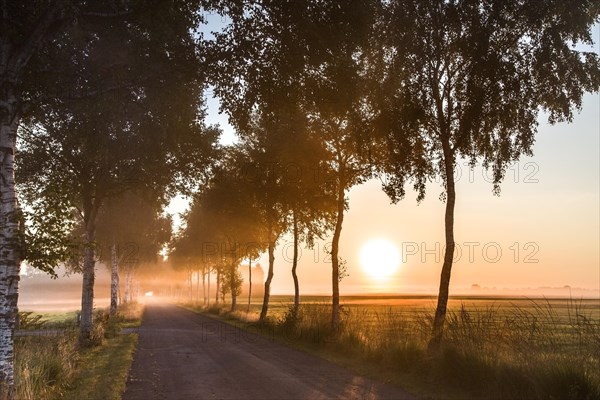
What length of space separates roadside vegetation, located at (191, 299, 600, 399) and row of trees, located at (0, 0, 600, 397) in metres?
1.41

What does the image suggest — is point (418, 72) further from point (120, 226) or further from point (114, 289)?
point (120, 226)

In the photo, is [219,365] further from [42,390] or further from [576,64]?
[576,64]

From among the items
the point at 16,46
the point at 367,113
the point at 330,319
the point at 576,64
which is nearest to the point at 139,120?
→ the point at 16,46

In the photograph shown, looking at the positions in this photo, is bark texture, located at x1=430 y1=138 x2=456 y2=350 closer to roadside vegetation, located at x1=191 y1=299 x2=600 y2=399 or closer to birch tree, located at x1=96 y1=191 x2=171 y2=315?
roadside vegetation, located at x1=191 y1=299 x2=600 y2=399

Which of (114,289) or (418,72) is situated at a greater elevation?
(418,72)

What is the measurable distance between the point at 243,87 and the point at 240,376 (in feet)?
28.0

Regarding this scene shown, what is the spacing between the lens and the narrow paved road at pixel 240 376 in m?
11.9

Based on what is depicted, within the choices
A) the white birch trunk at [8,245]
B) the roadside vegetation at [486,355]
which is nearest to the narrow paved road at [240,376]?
the roadside vegetation at [486,355]

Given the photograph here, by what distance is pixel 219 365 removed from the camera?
16266mm

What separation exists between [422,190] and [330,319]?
30.5ft

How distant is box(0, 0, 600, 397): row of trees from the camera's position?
431 inches

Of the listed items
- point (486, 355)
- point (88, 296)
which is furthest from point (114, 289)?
point (486, 355)

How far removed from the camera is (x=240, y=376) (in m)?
14.2

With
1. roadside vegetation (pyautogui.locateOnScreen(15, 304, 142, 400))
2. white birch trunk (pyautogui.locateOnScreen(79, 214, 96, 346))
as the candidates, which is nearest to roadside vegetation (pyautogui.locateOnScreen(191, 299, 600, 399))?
roadside vegetation (pyautogui.locateOnScreen(15, 304, 142, 400))
